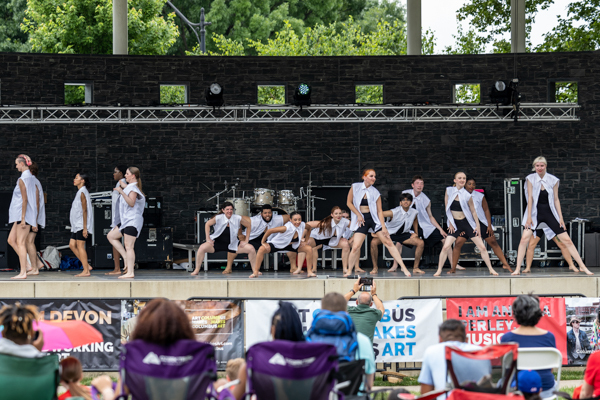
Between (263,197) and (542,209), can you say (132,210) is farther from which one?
(542,209)

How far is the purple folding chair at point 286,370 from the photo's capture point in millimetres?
4305

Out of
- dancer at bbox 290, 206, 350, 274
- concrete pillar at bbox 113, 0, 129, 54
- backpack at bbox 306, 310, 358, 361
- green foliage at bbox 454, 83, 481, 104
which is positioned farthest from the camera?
green foliage at bbox 454, 83, 481, 104

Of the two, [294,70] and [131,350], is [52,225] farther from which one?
[131,350]

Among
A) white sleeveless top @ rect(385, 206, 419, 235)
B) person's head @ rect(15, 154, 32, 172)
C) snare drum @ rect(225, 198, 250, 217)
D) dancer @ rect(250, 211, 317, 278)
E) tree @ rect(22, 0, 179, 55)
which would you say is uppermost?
tree @ rect(22, 0, 179, 55)

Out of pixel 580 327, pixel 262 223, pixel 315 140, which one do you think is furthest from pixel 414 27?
pixel 580 327

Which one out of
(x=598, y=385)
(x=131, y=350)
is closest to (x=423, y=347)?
(x=598, y=385)

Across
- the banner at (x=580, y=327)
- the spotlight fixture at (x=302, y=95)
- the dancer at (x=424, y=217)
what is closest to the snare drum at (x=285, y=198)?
the spotlight fixture at (x=302, y=95)

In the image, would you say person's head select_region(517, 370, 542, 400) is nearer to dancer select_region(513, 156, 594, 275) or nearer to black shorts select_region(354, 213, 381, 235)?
dancer select_region(513, 156, 594, 275)

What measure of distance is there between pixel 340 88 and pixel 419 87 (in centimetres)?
164

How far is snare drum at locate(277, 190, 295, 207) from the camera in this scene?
559 inches

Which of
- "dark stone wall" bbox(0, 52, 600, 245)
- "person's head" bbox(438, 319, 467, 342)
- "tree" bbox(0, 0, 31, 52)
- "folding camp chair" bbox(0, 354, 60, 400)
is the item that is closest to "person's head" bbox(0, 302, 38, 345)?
"folding camp chair" bbox(0, 354, 60, 400)

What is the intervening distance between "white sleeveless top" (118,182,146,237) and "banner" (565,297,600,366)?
6.43m

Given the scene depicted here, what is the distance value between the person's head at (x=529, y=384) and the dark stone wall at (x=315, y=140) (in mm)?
10781

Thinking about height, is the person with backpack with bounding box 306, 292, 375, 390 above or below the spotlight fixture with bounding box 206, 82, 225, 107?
below
